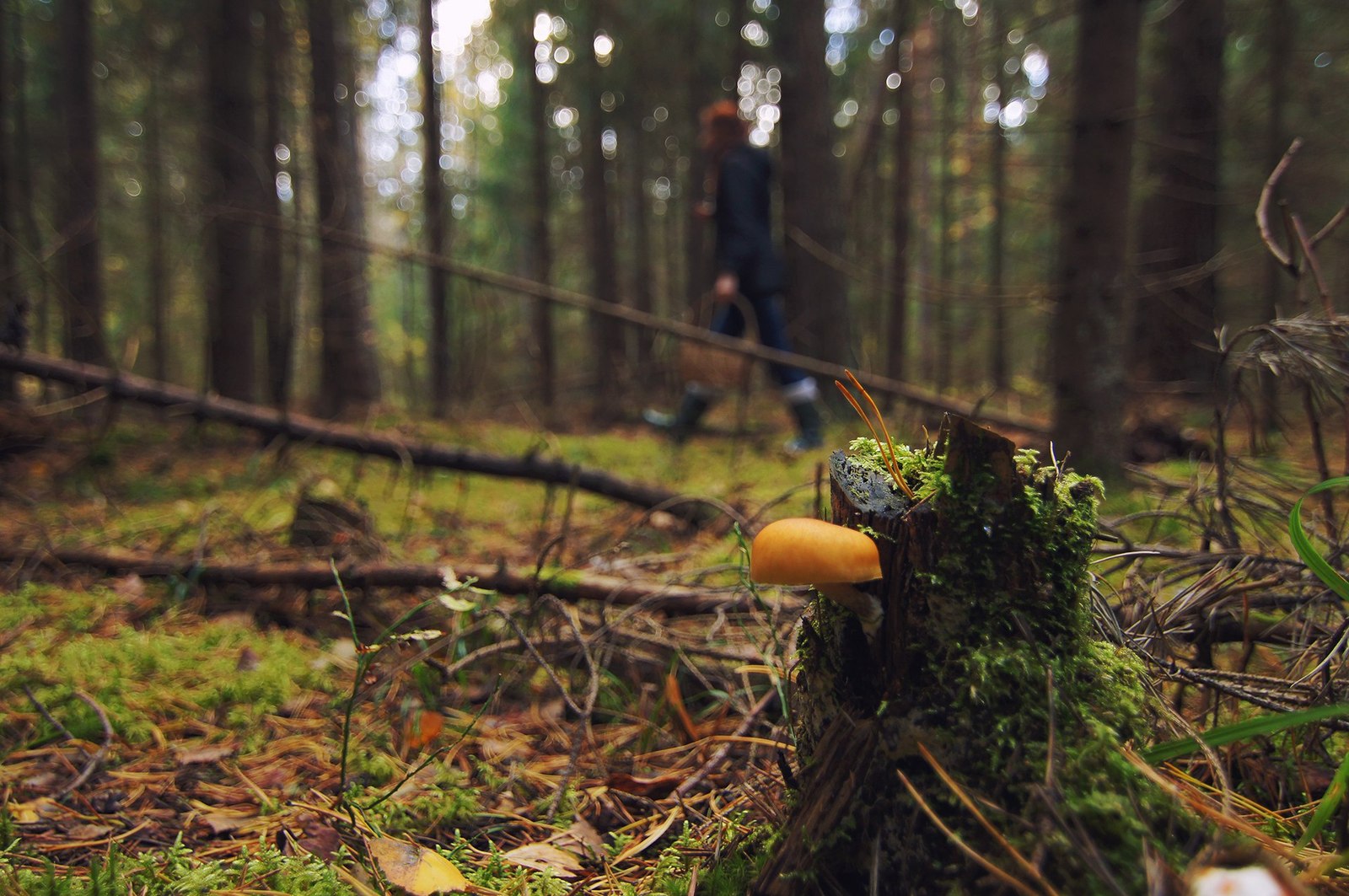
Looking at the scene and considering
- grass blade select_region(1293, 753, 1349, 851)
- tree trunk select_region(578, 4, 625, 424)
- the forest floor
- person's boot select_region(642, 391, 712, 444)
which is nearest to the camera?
grass blade select_region(1293, 753, 1349, 851)

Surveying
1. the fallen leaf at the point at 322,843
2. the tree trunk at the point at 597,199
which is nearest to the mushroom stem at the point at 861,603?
the fallen leaf at the point at 322,843

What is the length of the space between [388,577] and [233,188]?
588cm

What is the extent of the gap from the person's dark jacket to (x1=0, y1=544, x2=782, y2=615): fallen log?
4.58m

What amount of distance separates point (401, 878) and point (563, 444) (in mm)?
6329

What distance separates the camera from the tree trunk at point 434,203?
31.1 ft

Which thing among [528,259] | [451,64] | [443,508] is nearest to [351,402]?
[443,508]

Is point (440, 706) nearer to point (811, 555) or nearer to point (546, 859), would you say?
point (546, 859)

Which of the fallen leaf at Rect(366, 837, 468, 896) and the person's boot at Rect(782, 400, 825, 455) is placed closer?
the fallen leaf at Rect(366, 837, 468, 896)

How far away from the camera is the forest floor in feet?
4.77

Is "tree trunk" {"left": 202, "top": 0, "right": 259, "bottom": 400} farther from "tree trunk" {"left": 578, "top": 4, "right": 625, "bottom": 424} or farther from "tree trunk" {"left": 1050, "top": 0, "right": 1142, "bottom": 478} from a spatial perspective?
"tree trunk" {"left": 1050, "top": 0, "right": 1142, "bottom": 478}

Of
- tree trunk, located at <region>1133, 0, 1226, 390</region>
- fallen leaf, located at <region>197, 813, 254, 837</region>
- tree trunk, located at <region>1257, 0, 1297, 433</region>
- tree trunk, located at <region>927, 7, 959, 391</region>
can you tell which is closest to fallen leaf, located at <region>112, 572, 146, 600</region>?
fallen leaf, located at <region>197, 813, 254, 837</region>

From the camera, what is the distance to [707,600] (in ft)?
8.30

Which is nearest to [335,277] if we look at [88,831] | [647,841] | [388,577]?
[388,577]

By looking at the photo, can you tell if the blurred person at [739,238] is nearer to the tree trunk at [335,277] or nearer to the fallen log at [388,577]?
the tree trunk at [335,277]
